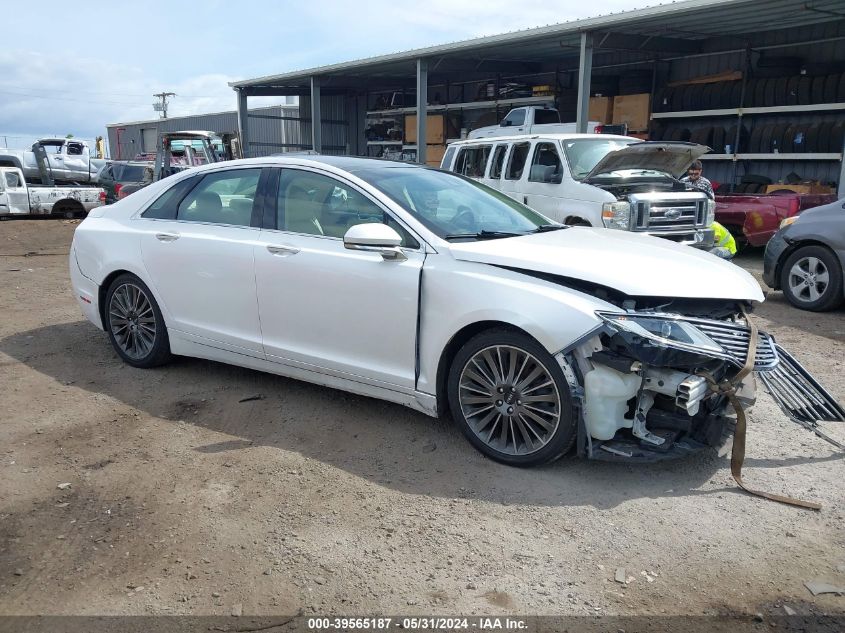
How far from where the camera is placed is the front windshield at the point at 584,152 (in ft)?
33.0

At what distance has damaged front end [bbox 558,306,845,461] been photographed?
358 cm

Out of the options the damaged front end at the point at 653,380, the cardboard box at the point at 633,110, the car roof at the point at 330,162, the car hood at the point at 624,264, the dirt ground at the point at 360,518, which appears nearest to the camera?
the dirt ground at the point at 360,518

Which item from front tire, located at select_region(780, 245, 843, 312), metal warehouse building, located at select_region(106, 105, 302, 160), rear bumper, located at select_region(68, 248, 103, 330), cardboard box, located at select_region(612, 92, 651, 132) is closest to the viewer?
rear bumper, located at select_region(68, 248, 103, 330)

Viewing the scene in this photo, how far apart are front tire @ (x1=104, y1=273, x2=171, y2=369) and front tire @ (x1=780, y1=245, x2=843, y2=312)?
6.84 m

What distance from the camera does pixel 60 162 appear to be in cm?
2414

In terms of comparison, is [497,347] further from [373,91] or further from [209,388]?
[373,91]

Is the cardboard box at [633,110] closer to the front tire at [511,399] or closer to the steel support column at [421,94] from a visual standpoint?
the steel support column at [421,94]

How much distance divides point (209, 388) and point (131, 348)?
3.02ft

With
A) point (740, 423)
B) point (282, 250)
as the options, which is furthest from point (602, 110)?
point (740, 423)

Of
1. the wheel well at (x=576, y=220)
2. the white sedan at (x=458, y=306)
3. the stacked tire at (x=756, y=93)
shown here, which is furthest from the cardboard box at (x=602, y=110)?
the white sedan at (x=458, y=306)

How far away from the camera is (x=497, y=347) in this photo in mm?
3906

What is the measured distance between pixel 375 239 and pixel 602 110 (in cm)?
1745

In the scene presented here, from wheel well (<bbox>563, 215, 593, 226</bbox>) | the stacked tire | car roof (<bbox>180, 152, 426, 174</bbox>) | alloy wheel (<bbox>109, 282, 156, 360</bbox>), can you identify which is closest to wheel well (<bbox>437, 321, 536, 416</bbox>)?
car roof (<bbox>180, 152, 426, 174</bbox>)

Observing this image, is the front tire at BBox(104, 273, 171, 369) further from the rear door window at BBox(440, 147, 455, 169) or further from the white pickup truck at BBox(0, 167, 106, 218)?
the white pickup truck at BBox(0, 167, 106, 218)
